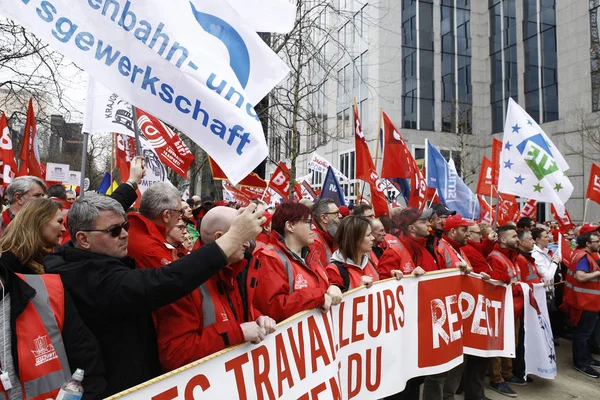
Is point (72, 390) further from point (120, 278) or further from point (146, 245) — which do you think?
point (146, 245)

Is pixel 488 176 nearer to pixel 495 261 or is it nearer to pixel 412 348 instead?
pixel 495 261

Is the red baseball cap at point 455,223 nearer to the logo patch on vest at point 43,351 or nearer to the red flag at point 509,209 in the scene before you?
the logo patch on vest at point 43,351

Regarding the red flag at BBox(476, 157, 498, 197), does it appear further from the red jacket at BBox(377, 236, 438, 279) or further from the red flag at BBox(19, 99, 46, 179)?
the red flag at BBox(19, 99, 46, 179)

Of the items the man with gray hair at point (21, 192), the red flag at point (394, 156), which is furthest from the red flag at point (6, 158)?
the red flag at point (394, 156)

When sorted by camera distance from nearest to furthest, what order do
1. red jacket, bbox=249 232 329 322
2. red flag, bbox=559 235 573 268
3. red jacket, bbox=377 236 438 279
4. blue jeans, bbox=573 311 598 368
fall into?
red jacket, bbox=249 232 329 322, red jacket, bbox=377 236 438 279, blue jeans, bbox=573 311 598 368, red flag, bbox=559 235 573 268

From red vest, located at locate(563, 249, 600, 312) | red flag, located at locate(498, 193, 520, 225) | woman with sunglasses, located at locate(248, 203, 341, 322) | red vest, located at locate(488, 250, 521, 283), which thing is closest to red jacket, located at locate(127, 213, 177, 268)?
woman with sunglasses, located at locate(248, 203, 341, 322)

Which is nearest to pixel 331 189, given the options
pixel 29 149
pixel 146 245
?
pixel 29 149

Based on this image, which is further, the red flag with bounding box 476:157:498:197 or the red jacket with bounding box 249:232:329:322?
the red flag with bounding box 476:157:498:197

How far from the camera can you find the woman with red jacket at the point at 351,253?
3.82 meters

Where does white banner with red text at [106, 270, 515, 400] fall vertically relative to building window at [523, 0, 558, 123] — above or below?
below

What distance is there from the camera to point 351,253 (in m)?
3.92

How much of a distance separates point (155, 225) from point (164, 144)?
363 cm

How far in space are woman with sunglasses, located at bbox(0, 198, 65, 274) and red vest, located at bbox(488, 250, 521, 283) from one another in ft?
15.1

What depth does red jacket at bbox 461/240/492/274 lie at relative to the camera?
5445 mm
